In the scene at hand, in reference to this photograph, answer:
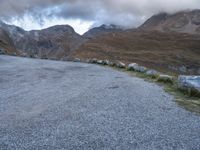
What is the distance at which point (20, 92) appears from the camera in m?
15.9

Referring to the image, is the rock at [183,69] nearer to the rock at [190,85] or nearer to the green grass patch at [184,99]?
the green grass patch at [184,99]

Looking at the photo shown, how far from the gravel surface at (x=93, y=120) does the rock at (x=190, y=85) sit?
1163mm

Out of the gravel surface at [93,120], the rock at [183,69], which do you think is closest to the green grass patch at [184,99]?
the gravel surface at [93,120]

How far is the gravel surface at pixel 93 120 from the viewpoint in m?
8.84

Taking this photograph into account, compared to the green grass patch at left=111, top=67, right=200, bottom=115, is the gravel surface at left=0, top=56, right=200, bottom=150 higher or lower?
lower

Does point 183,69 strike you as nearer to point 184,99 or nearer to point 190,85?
point 190,85

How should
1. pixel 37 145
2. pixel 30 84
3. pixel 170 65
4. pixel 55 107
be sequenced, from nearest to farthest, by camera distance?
1. pixel 37 145
2. pixel 55 107
3. pixel 30 84
4. pixel 170 65

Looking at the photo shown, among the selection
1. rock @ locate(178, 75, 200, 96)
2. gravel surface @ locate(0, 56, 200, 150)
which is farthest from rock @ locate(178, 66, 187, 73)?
gravel surface @ locate(0, 56, 200, 150)

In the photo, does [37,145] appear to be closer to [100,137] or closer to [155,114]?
[100,137]

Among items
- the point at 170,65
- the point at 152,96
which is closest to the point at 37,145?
the point at 152,96

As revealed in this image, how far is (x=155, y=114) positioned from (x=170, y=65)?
152 meters

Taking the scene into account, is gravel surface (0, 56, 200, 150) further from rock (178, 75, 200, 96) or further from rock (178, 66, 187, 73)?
rock (178, 66, 187, 73)

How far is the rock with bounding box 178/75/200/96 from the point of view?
1630 cm

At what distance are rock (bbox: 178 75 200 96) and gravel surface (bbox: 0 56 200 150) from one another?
1163 millimetres
